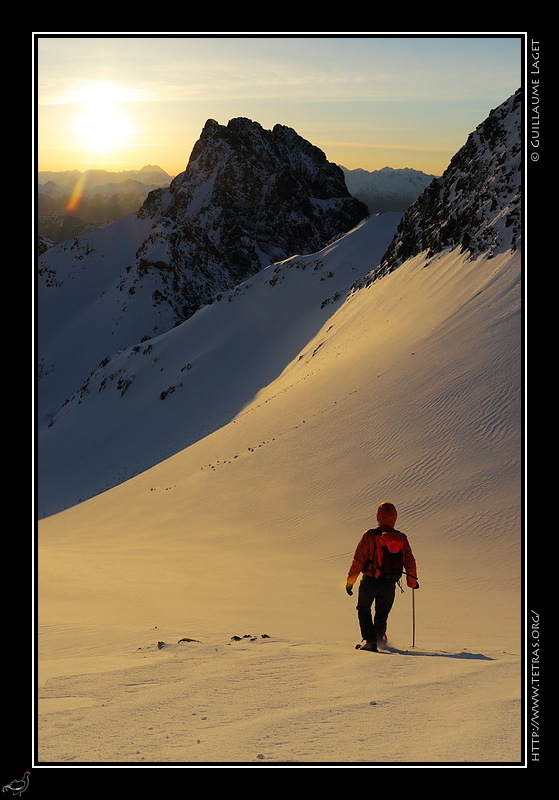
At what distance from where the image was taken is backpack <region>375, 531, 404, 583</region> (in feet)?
31.7

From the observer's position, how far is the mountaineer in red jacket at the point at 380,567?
9.64 meters

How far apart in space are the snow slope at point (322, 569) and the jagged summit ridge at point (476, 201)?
1.16 meters

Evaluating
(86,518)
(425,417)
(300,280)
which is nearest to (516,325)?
(425,417)

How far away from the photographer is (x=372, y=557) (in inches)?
383

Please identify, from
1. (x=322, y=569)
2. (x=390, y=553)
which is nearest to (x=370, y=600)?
(x=390, y=553)

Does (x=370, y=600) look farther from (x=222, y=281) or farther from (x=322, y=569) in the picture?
(x=222, y=281)

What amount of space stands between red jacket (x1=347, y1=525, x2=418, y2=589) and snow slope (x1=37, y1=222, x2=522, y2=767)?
874 mm

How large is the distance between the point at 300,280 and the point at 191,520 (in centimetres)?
4766

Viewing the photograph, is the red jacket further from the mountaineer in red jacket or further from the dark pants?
the dark pants

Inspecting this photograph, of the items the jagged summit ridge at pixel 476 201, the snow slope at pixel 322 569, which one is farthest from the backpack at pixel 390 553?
the jagged summit ridge at pixel 476 201

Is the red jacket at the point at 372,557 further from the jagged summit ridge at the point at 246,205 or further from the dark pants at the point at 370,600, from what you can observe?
the jagged summit ridge at the point at 246,205

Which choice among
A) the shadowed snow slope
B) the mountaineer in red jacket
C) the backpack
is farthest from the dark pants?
the shadowed snow slope

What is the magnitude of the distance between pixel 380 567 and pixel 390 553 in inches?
7.6
